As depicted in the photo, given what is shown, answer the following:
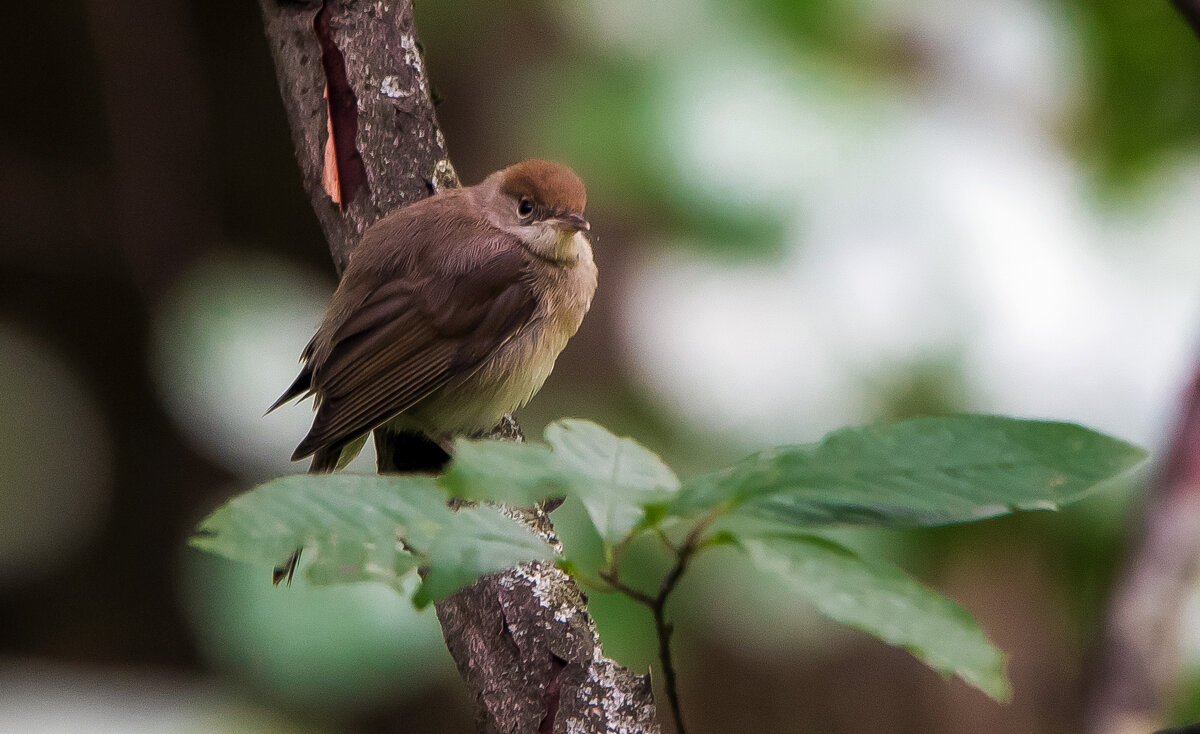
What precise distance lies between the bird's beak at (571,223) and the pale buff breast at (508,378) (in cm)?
12

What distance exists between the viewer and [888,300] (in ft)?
10.8

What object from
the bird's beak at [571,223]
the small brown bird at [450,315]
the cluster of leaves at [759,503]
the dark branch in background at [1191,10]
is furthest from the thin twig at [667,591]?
the bird's beak at [571,223]

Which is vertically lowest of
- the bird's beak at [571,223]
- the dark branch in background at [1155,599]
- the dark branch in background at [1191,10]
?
the dark branch in background at [1155,599]

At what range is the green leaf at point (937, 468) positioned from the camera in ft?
2.65

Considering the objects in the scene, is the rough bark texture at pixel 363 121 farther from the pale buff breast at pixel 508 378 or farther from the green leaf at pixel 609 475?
the green leaf at pixel 609 475

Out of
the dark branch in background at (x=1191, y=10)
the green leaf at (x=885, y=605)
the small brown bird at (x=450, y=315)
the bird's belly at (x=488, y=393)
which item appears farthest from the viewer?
the bird's belly at (x=488, y=393)

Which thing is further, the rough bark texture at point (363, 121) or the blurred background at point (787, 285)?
the blurred background at point (787, 285)

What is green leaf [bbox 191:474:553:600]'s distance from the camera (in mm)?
821

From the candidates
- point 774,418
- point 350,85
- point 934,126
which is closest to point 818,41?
point 934,126

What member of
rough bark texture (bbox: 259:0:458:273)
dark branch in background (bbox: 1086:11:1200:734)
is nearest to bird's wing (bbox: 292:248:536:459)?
rough bark texture (bbox: 259:0:458:273)

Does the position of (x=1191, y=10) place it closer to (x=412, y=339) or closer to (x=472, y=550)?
(x=472, y=550)

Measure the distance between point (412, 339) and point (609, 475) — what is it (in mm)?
1992

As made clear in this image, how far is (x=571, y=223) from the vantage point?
119 inches

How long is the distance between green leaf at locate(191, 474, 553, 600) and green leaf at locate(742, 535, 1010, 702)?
186mm
